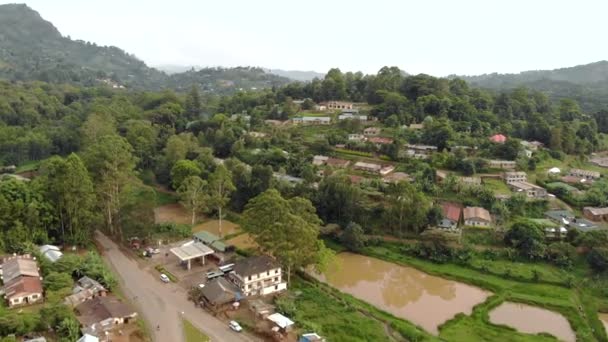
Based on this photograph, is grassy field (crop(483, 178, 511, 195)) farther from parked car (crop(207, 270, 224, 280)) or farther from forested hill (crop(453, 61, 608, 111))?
forested hill (crop(453, 61, 608, 111))

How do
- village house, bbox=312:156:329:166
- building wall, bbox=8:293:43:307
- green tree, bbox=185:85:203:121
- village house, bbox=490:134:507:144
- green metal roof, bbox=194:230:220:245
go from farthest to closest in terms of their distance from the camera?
green tree, bbox=185:85:203:121
village house, bbox=490:134:507:144
village house, bbox=312:156:329:166
green metal roof, bbox=194:230:220:245
building wall, bbox=8:293:43:307

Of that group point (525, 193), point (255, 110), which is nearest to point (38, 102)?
point (255, 110)

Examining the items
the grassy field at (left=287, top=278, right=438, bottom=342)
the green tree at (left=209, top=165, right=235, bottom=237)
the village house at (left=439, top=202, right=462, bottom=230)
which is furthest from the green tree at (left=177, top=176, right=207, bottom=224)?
the village house at (left=439, top=202, right=462, bottom=230)

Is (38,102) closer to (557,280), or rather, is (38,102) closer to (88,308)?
(88,308)

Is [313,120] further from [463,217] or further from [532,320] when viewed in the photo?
[532,320]

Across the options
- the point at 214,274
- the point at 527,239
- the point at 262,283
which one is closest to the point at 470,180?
the point at 527,239

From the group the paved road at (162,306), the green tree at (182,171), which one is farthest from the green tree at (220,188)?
the paved road at (162,306)

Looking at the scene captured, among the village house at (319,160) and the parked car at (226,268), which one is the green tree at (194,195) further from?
the village house at (319,160)
